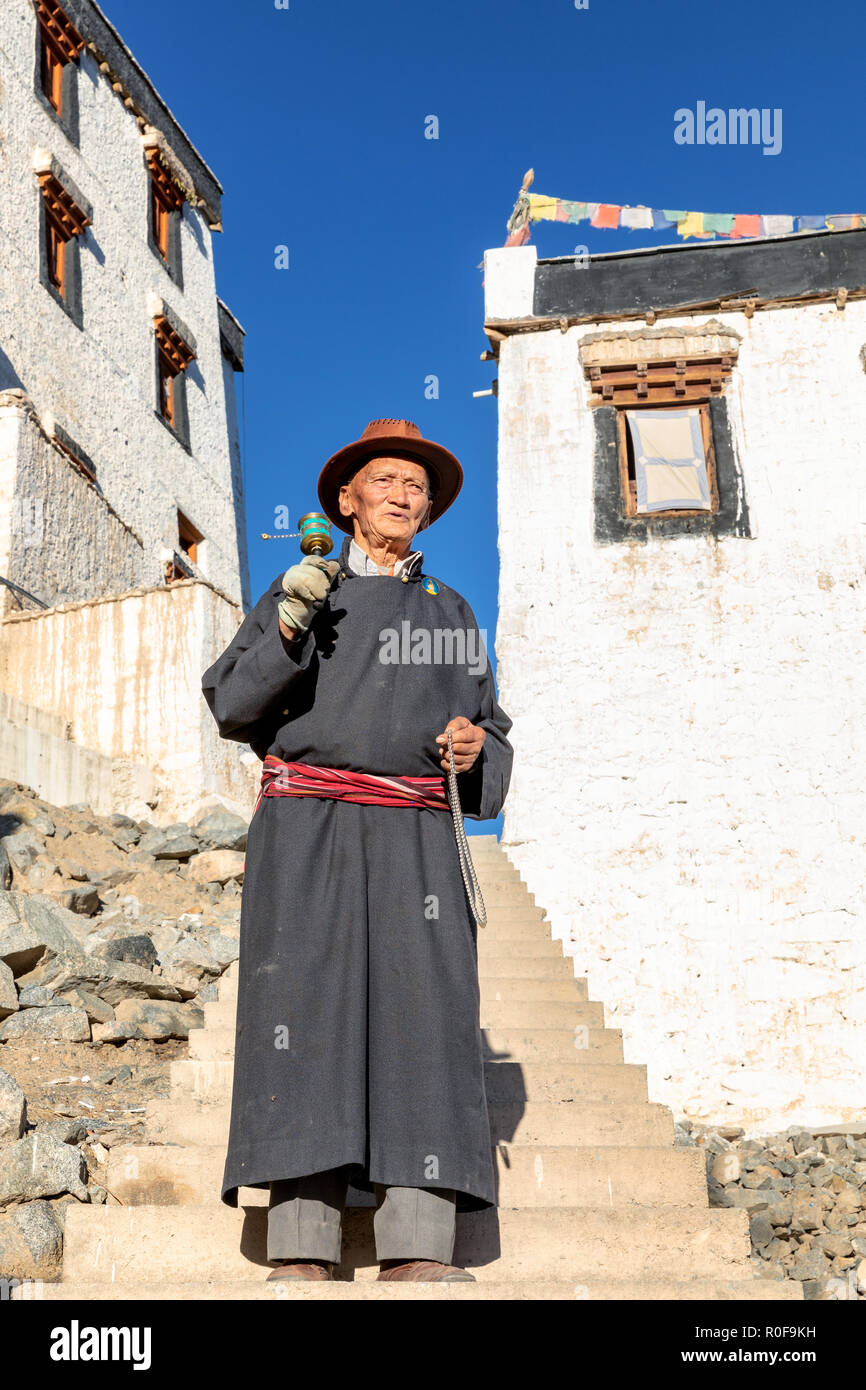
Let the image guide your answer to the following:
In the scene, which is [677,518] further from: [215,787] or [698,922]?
[215,787]

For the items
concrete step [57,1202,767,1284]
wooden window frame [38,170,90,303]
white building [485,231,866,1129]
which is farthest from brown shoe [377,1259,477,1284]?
wooden window frame [38,170,90,303]

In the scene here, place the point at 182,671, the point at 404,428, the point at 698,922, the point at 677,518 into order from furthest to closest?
the point at 182,671 → the point at 677,518 → the point at 698,922 → the point at 404,428

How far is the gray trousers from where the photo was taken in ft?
10.5

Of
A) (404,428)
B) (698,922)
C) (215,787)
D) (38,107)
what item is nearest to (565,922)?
(698,922)

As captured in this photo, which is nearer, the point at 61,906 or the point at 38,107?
the point at 61,906

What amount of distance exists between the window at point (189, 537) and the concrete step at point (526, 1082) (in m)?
15.5

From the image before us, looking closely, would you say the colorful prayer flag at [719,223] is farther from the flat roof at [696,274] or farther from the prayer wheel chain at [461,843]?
the prayer wheel chain at [461,843]

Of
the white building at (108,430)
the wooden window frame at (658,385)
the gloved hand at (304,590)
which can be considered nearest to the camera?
the gloved hand at (304,590)

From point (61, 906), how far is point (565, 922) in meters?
3.49

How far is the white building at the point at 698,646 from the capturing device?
9.34 metres

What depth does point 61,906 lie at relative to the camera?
8.01 meters

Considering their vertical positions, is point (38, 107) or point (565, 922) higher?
point (38, 107)

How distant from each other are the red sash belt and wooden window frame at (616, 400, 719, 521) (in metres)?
7.39

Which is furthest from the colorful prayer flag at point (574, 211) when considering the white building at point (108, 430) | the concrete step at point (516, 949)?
the concrete step at point (516, 949)
